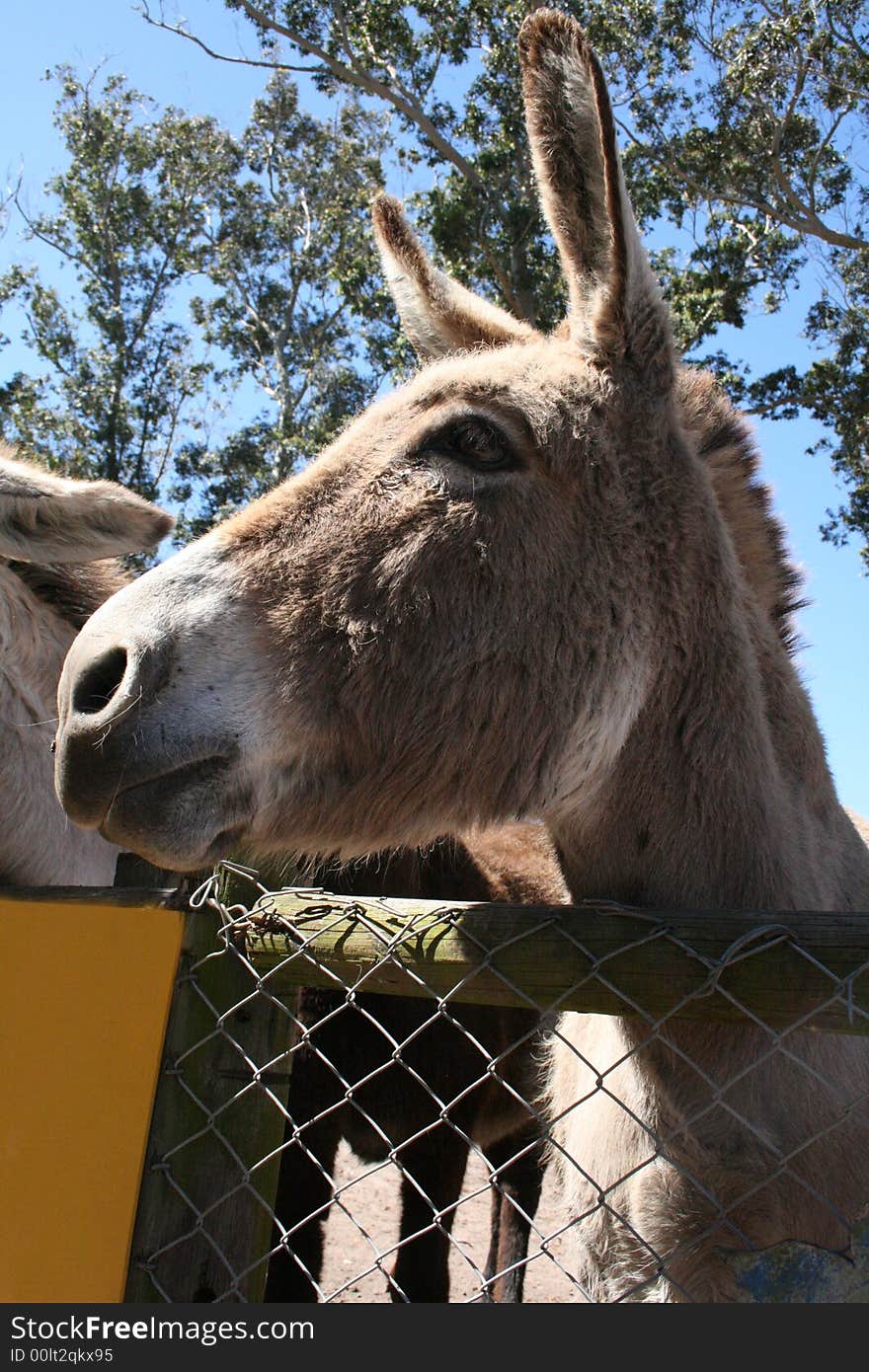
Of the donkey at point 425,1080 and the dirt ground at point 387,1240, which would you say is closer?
the donkey at point 425,1080

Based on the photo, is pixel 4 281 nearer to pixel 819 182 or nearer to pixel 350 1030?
pixel 819 182

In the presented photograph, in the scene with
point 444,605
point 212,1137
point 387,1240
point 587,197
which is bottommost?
point 387,1240

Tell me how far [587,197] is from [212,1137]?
2239mm

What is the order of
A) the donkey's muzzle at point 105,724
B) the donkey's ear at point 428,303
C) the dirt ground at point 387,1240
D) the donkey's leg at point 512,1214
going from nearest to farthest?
the donkey's muzzle at point 105,724 < the donkey's ear at point 428,303 < the donkey's leg at point 512,1214 < the dirt ground at point 387,1240

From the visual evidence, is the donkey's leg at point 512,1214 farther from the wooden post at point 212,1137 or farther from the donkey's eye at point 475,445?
the donkey's eye at point 475,445

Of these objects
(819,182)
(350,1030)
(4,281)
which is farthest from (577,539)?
(4,281)

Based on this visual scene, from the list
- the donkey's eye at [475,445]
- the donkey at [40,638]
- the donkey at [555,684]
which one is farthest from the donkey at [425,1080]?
the donkey's eye at [475,445]

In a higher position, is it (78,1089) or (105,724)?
(105,724)

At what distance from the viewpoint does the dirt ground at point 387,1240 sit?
5.86 m

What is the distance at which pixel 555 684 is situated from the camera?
6.92 ft

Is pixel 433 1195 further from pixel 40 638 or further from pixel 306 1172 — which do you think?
pixel 40 638

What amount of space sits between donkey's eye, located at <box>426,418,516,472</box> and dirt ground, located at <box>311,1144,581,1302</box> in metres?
3.86

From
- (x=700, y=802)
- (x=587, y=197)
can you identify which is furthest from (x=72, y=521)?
(x=700, y=802)

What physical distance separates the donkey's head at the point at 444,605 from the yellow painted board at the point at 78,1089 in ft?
1.50
